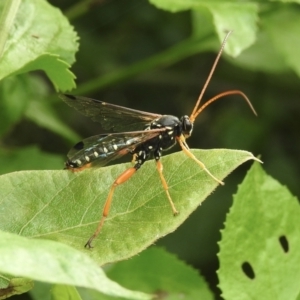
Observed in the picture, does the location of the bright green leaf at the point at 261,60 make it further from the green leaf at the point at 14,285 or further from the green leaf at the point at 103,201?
the green leaf at the point at 14,285

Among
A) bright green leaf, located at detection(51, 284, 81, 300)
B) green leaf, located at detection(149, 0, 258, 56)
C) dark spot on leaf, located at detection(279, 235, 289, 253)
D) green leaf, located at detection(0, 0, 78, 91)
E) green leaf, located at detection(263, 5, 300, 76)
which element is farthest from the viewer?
green leaf, located at detection(263, 5, 300, 76)

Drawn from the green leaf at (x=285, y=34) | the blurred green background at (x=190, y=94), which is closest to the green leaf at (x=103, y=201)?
the green leaf at (x=285, y=34)

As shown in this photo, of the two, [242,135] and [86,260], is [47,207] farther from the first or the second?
[242,135]

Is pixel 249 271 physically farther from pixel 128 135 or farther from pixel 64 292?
pixel 64 292

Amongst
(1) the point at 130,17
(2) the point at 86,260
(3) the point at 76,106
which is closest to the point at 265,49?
(1) the point at 130,17

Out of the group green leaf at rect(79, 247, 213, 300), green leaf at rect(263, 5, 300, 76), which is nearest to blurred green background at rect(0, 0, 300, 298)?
green leaf at rect(263, 5, 300, 76)

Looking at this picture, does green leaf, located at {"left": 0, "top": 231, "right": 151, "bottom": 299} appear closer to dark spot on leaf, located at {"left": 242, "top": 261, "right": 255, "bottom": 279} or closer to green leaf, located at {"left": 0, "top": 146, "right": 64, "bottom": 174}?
dark spot on leaf, located at {"left": 242, "top": 261, "right": 255, "bottom": 279}

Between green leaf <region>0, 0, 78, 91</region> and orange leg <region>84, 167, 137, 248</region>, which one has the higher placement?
green leaf <region>0, 0, 78, 91</region>
